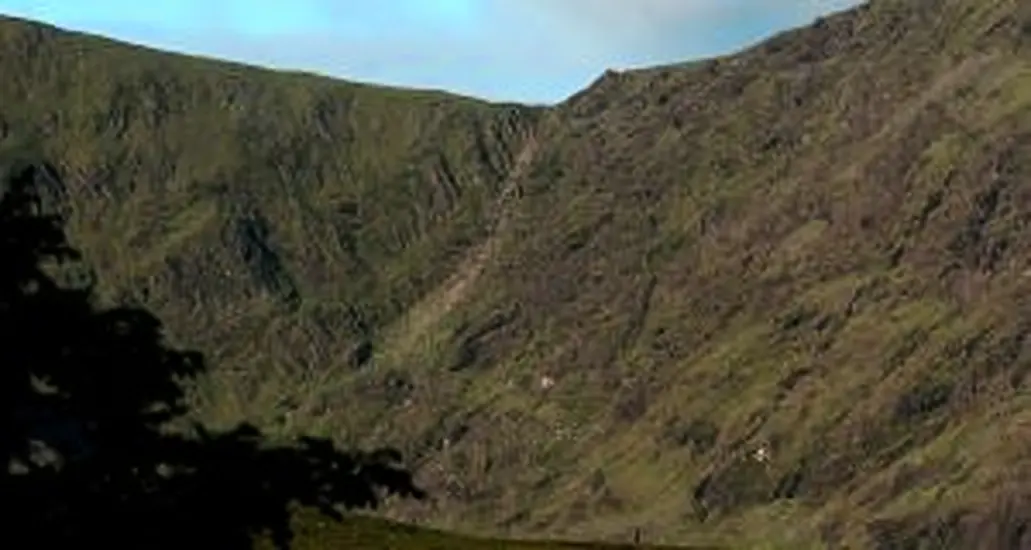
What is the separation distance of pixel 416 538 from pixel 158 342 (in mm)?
86512

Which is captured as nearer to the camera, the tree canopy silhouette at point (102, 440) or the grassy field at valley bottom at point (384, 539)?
the tree canopy silhouette at point (102, 440)

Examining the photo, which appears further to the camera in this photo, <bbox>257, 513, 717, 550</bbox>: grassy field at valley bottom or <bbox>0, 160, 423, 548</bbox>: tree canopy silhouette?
<bbox>257, 513, 717, 550</bbox>: grassy field at valley bottom

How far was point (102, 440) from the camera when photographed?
14.2 m

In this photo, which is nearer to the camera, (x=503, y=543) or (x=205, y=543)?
(x=205, y=543)

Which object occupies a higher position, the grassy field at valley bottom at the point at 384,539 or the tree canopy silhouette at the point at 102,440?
the tree canopy silhouette at the point at 102,440

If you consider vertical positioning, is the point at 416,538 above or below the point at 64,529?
below

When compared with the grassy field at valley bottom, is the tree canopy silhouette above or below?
above

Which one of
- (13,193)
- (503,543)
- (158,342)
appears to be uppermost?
(13,193)

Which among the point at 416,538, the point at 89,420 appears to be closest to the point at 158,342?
the point at 89,420

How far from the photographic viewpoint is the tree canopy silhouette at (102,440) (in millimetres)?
14094

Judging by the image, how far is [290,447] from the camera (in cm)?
1460

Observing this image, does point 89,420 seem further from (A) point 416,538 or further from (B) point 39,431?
(A) point 416,538

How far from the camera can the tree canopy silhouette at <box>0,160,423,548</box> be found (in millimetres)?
14094

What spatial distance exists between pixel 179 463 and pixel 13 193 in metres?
2.01
